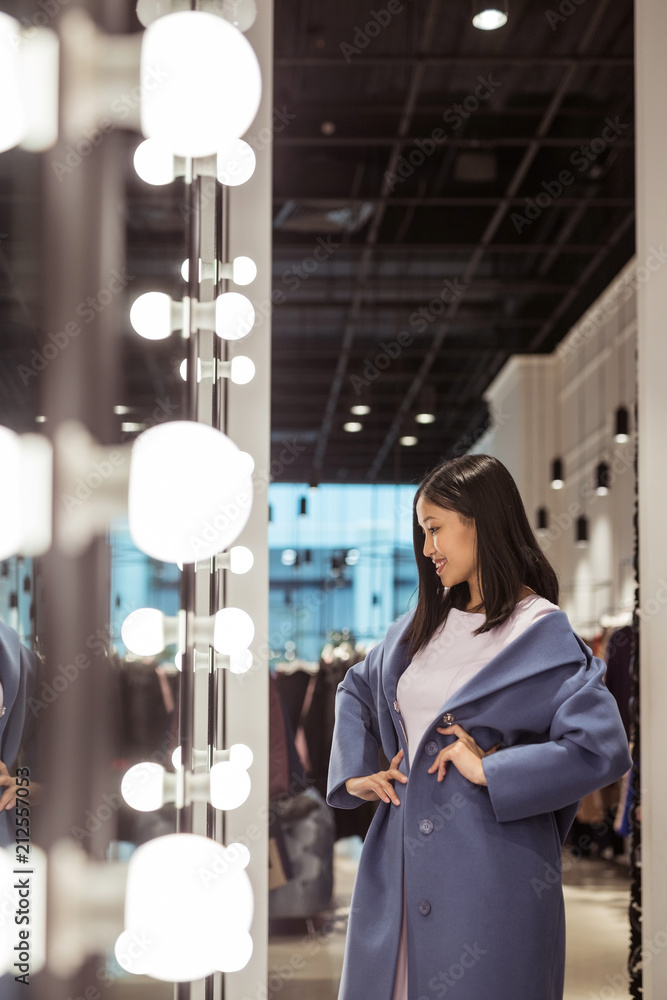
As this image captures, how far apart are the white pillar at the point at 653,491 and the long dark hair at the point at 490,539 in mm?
751

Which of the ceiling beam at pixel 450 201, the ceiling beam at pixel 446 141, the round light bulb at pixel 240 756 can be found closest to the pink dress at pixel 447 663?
the round light bulb at pixel 240 756

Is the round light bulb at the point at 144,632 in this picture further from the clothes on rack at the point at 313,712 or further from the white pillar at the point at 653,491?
the clothes on rack at the point at 313,712

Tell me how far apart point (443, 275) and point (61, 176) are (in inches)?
293

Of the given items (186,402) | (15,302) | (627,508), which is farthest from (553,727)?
(627,508)

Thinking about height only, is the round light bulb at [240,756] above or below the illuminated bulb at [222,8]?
below

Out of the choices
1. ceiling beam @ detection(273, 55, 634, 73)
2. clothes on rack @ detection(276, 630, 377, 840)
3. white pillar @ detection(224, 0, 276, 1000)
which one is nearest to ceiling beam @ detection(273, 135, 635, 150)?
ceiling beam @ detection(273, 55, 634, 73)

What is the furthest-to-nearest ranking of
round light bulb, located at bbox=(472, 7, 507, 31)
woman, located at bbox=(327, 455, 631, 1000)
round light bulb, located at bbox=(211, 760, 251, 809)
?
round light bulb, located at bbox=(472, 7, 507, 31) < woman, located at bbox=(327, 455, 631, 1000) < round light bulb, located at bbox=(211, 760, 251, 809)

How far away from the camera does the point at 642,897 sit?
2.41 meters

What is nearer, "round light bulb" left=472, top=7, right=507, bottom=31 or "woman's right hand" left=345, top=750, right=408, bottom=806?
"woman's right hand" left=345, top=750, right=408, bottom=806

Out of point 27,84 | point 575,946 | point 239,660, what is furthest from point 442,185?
point 27,84

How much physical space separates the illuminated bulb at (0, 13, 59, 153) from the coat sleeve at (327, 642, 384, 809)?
110 centimetres

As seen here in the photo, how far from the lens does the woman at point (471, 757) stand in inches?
59.7

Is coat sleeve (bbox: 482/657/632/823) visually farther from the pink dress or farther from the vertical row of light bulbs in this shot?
the vertical row of light bulbs

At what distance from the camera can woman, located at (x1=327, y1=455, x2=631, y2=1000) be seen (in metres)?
1.52
